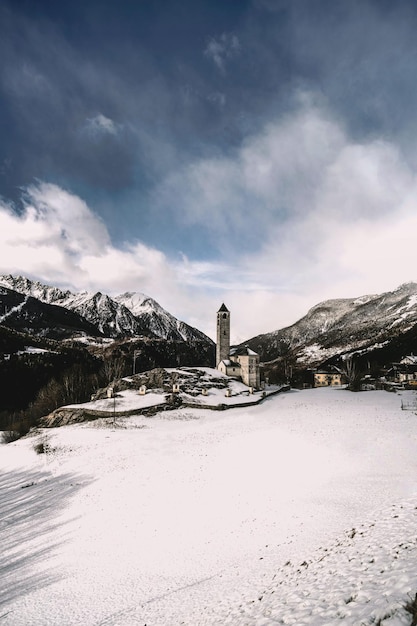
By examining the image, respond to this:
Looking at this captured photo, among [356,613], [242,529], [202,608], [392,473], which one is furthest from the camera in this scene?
[392,473]

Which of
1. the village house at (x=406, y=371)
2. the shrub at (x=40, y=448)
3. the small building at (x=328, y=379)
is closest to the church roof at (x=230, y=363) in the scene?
the village house at (x=406, y=371)

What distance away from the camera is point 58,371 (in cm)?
13788

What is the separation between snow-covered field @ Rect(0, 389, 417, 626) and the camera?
10.8 m

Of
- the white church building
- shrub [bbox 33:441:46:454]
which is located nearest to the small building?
the white church building

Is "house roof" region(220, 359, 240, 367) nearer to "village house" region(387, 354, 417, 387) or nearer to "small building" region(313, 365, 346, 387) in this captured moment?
"village house" region(387, 354, 417, 387)

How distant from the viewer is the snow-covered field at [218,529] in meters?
10.8

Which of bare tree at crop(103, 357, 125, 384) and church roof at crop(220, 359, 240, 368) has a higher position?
church roof at crop(220, 359, 240, 368)

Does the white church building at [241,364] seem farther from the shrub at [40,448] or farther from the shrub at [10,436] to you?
the shrub at [40,448]

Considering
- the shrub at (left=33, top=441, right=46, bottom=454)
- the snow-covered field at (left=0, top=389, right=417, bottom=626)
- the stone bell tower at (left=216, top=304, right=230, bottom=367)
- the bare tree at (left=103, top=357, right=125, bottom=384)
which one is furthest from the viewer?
the stone bell tower at (left=216, top=304, right=230, bottom=367)

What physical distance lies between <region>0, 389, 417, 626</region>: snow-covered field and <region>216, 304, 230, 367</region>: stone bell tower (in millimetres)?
48087

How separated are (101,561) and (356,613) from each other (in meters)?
15.1

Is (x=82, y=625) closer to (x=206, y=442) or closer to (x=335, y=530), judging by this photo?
(x=335, y=530)

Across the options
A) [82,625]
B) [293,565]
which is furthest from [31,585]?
[293,565]

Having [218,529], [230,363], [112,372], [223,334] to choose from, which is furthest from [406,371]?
[218,529]
